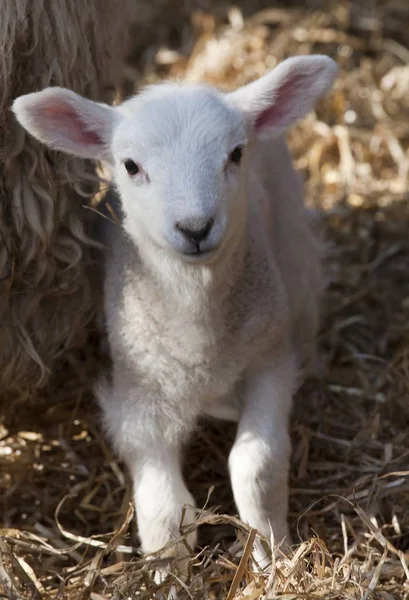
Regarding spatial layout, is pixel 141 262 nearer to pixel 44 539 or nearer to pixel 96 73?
pixel 96 73

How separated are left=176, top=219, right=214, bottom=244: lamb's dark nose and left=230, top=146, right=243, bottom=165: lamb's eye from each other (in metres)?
0.28

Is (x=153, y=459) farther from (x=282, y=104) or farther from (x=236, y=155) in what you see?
(x=282, y=104)

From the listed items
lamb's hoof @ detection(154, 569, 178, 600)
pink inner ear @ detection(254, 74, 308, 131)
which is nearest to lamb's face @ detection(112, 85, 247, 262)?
pink inner ear @ detection(254, 74, 308, 131)

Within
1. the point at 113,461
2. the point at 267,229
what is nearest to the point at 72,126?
the point at 267,229

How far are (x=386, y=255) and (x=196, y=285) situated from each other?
1830 millimetres

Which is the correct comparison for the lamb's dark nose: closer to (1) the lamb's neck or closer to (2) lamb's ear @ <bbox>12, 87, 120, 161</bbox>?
(1) the lamb's neck

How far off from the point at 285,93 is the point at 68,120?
0.60 meters

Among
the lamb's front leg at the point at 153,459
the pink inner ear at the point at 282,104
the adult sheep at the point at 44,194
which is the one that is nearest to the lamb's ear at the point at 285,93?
the pink inner ear at the point at 282,104

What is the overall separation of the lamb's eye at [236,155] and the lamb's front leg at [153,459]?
705 millimetres

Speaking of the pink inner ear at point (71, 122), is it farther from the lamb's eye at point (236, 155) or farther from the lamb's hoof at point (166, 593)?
the lamb's hoof at point (166, 593)

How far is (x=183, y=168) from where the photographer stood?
255 cm

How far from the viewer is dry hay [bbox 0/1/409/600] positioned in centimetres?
276

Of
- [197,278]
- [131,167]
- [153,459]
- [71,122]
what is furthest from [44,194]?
[153,459]

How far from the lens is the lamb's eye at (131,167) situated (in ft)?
8.89
